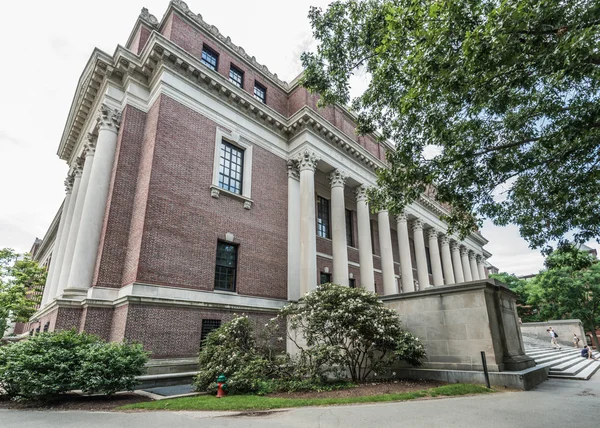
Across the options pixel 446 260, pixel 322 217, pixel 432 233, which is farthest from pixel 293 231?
pixel 446 260

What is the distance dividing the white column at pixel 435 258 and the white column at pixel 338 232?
14766mm

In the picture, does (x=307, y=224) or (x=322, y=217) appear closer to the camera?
(x=307, y=224)

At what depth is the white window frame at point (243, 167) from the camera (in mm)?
17294

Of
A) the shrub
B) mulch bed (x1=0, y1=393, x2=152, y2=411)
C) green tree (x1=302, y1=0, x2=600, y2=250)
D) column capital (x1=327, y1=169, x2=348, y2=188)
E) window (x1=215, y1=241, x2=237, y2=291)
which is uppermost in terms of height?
column capital (x1=327, y1=169, x2=348, y2=188)

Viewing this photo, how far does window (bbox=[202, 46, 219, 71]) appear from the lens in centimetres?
1920

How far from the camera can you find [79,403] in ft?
29.3

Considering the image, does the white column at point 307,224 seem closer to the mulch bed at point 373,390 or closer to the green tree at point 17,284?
the mulch bed at point 373,390

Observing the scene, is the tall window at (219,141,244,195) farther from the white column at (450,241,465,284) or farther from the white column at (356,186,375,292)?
the white column at (450,241,465,284)

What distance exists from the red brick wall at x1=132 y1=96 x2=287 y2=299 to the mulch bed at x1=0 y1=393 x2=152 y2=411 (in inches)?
178

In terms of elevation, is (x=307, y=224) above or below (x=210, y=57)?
below

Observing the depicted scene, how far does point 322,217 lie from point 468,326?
14.6 meters

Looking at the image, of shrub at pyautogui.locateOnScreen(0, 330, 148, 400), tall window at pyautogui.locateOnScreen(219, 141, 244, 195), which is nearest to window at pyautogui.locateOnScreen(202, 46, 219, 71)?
tall window at pyautogui.locateOnScreen(219, 141, 244, 195)

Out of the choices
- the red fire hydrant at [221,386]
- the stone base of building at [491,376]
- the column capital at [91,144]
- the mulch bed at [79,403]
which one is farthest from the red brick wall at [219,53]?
the stone base of building at [491,376]

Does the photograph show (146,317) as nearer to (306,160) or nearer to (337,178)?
(306,160)
